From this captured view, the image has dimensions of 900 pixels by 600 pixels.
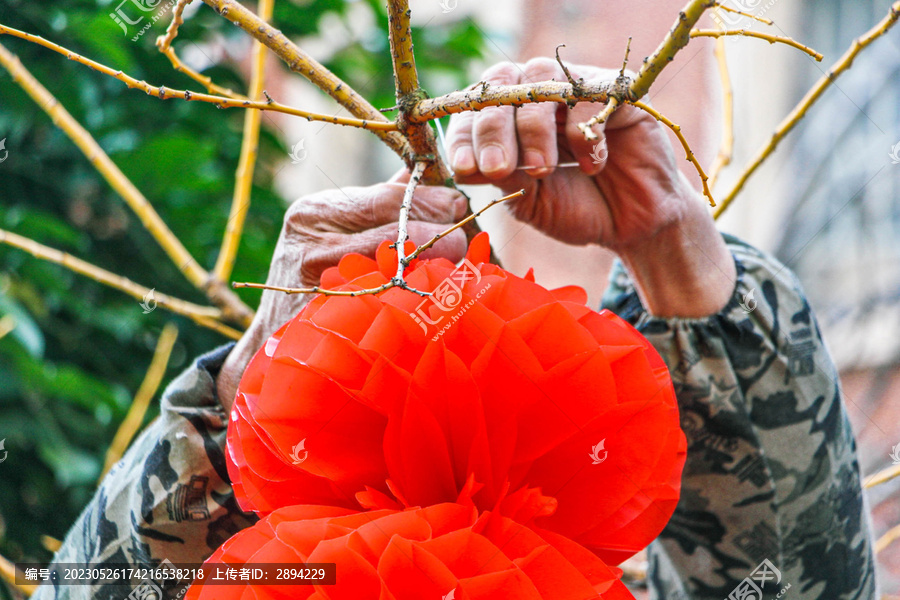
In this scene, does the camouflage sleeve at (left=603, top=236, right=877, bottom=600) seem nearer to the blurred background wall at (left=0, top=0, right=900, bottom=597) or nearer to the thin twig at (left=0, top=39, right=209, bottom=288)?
the blurred background wall at (left=0, top=0, right=900, bottom=597)

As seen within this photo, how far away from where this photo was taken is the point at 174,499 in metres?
0.44

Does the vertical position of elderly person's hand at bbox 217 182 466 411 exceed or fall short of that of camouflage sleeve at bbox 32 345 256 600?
it exceeds it

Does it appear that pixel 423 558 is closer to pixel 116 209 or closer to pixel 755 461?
pixel 755 461

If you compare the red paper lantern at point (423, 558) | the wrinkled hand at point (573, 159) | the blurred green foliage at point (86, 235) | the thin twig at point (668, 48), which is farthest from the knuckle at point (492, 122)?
the blurred green foliage at point (86, 235)

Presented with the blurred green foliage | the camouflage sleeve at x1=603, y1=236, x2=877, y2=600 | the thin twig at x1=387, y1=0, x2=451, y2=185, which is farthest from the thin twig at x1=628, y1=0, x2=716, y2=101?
the blurred green foliage

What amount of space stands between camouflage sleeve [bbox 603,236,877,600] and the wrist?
0.04 feet

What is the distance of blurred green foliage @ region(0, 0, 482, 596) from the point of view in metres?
0.90

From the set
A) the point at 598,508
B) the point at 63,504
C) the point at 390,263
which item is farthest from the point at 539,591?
the point at 63,504

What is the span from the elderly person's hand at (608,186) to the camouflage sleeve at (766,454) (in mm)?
31

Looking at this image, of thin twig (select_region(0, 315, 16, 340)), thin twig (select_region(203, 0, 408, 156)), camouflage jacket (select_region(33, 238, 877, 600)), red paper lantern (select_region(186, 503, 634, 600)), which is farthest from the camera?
thin twig (select_region(0, 315, 16, 340))

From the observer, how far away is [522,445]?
0.97ft

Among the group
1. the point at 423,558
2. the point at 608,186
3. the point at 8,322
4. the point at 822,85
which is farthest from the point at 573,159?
the point at 8,322

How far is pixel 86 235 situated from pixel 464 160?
762 millimetres

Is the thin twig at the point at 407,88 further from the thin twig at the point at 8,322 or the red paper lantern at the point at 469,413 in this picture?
the thin twig at the point at 8,322
